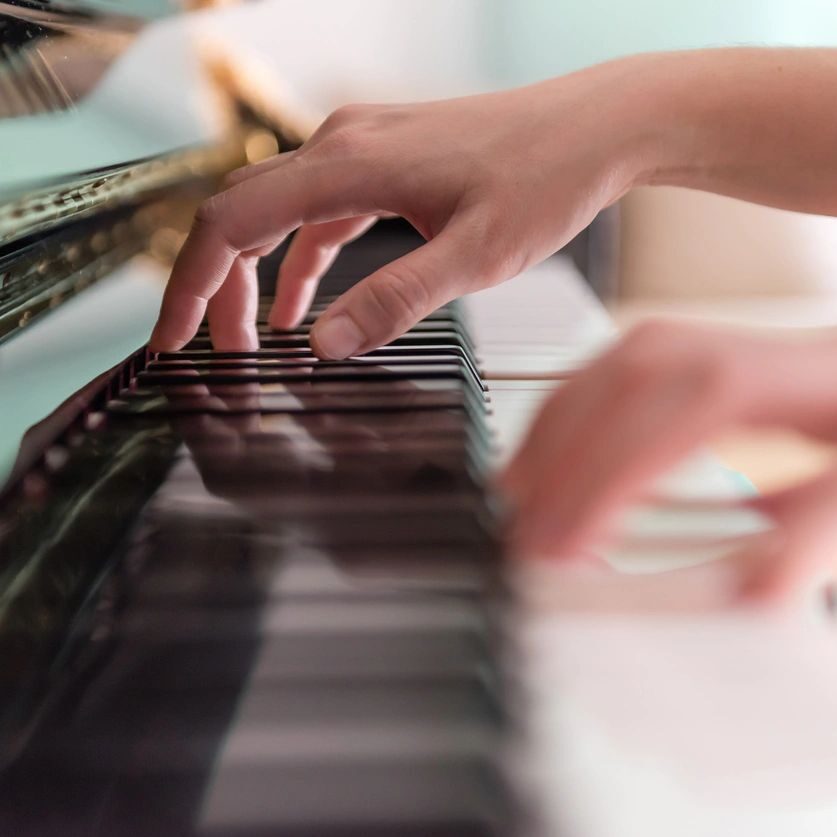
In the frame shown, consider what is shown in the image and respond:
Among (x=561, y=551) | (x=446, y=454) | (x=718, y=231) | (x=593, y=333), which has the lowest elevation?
(x=718, y=231)

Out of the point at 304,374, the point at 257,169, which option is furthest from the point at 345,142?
the point at 304,374

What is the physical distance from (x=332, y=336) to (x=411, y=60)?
3.09m

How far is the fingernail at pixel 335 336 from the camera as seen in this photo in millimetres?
596

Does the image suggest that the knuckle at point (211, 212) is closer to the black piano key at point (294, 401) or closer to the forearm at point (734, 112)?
the black piano key at point (294, 401)

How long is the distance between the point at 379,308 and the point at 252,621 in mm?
280

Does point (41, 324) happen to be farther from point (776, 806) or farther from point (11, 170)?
point (776, 806)

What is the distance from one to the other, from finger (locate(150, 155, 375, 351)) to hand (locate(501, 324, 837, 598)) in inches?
18.0

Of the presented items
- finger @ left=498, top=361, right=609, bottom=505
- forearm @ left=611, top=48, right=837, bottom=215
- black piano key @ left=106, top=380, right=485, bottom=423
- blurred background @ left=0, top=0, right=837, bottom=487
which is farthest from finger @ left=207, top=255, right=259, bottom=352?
blurred background @ left=0, top=0, right=837, bottom=487

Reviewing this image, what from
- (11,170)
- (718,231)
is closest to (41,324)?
(11,170)

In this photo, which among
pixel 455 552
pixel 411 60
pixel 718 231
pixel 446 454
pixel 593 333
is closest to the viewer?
pixel 455 552

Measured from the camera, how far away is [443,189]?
0.70 metres

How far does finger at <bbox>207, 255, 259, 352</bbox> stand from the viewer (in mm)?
737

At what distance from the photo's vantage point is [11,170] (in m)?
0.62

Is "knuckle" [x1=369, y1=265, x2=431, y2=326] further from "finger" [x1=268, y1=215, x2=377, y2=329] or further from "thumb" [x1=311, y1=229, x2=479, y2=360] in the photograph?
"finger" [x1=268, y1=215, x2=377, y2=329]
